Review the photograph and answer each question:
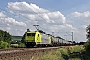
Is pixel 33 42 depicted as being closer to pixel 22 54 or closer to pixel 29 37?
pixel 29 37

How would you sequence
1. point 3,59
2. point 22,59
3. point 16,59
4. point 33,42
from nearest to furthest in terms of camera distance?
1. point 3,59
2. point 16,59
3. point 22,59
4. point 33,42

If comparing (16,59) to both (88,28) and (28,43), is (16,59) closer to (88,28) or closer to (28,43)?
(28,43)

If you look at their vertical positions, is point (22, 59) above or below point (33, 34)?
below

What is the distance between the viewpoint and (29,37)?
42094mm

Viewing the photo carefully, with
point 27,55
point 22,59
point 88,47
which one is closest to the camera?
point 22,59

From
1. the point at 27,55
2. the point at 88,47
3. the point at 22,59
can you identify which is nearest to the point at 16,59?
the point at 22,59

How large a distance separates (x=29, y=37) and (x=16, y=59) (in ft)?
77.9

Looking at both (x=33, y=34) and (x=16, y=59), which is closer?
(x=16, y=59)

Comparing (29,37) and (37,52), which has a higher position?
(29,37)

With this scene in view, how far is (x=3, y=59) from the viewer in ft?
52.7

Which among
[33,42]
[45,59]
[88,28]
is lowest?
[45,59]

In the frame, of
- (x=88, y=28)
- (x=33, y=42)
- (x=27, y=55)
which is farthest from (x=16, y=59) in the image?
(x=88, y=28)

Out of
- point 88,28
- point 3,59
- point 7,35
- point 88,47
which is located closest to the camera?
point 3,59

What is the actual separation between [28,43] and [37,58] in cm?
1616
